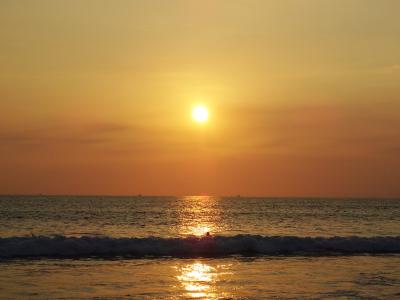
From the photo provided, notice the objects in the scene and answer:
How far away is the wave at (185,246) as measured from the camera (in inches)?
1020

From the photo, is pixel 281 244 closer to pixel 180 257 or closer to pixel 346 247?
pixel 346 247

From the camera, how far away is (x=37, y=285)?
55.8 ft

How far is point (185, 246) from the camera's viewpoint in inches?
1105

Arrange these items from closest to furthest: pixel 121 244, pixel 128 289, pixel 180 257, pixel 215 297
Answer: pixel 215 297 → pixel 128 289 → pixel 180 257 → pixel 121 244

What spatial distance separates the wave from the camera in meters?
25.9

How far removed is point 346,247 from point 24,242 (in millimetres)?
16712

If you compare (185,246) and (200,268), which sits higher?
(185,246)

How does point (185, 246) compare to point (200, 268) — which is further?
point (185, 246)

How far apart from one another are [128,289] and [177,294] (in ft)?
5.44

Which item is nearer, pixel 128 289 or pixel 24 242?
pixel 128 289

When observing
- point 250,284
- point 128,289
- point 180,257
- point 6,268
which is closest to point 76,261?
point 6,268

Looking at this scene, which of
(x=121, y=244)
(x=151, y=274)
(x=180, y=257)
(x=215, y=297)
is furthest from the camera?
(x=121, y=244)

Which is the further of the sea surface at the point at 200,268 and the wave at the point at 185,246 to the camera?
the wave at the point at 185,246

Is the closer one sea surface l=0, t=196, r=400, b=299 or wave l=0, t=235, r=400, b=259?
sea surface l=0, t=196, r=400, b=299
